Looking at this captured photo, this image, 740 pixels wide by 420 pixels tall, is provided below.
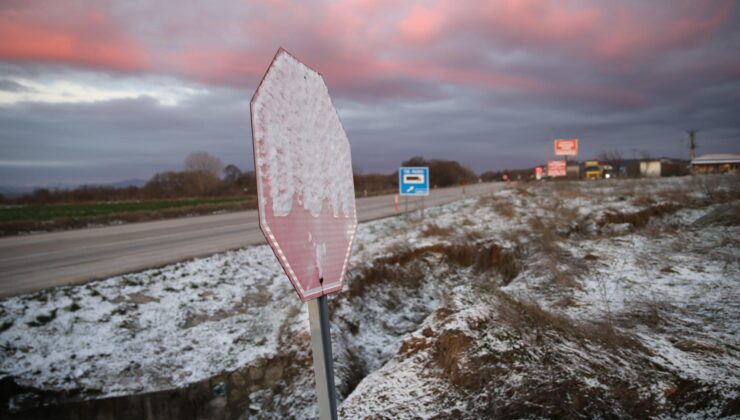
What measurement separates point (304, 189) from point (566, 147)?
56.0 meters

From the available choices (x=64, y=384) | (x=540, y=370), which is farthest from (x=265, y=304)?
(x=540, y=370)

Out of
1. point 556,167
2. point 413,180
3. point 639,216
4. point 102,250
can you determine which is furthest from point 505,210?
point 556,167

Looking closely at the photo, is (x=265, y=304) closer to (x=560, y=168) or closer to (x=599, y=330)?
(x=599, y=330)

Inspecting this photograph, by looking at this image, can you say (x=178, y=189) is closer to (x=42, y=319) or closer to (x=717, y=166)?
(x=42, y=319)

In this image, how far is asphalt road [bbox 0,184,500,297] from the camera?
8258mm

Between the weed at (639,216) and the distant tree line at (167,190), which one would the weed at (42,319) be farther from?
the distant tree line at (167,190)

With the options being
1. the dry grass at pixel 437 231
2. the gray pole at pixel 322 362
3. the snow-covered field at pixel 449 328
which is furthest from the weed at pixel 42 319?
the dry grass at pixel 437 231

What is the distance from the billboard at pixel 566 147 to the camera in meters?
49.4

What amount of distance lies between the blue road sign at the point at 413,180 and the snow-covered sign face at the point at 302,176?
42.8 ft

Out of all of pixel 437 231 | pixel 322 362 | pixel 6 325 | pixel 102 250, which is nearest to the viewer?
pixel 322 362

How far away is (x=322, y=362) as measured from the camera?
1.35 m

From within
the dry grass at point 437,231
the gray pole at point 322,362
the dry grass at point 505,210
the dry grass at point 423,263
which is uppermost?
the gray pole at point 322,362

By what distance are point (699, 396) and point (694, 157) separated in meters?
84.1

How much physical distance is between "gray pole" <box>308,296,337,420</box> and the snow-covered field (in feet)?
8.09
